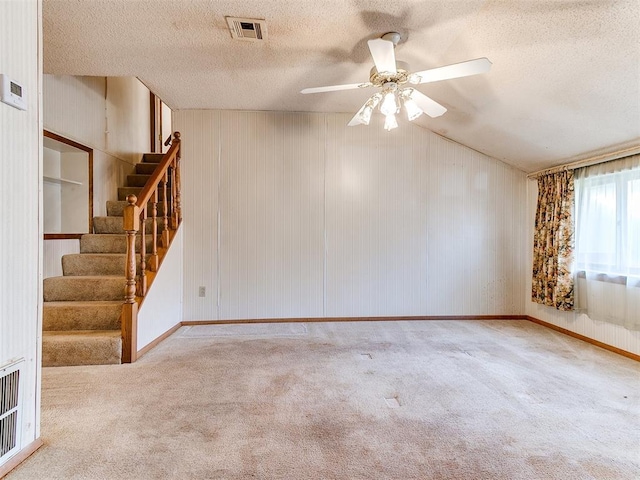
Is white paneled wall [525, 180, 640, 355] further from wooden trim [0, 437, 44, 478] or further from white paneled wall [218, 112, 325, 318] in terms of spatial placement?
wooden trim [0, 437, 44, 478]

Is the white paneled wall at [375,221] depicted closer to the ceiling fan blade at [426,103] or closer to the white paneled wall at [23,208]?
the ceiling fan blade at [426,103]

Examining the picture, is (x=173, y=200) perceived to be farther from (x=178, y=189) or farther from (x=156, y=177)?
(x=156, y=177)

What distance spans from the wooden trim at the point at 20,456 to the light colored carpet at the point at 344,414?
38 mm

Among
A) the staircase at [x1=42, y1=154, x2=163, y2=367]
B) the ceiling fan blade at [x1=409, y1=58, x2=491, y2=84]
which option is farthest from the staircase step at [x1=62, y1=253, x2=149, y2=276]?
the ceiling fan blade at [x1=409, y1=58, x2=491, y2=84]

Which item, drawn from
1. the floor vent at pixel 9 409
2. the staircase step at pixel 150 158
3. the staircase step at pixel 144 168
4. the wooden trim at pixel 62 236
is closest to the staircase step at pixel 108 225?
the wooden trim at pixel 62 236

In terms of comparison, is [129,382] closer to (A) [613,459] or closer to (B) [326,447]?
(B) [326,447]

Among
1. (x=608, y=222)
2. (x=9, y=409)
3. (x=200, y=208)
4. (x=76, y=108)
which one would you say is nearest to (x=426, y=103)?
(x=608, y=222)

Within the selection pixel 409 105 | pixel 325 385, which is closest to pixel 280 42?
pixel 409 105

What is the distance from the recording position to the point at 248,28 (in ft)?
7.52

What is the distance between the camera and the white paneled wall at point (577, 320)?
3.04m

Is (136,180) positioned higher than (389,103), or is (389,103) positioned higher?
(389,103)

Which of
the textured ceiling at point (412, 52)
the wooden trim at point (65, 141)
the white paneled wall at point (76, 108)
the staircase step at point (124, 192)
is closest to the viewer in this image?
the textured ceiling at point (412, 52)

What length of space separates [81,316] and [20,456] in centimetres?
149

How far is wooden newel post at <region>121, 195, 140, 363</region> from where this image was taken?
2.70m
